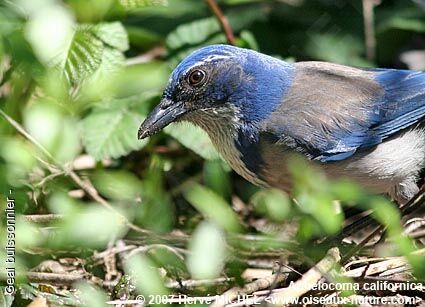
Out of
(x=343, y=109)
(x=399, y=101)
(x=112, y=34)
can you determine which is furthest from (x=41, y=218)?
(x=399, y=101)

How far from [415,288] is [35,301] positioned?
187cm

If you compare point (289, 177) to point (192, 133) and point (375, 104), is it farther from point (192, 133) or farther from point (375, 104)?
point (192, 133)

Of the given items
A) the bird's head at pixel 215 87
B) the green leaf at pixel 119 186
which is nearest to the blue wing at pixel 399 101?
the bird's head at pixel 215 87

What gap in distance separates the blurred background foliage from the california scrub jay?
23 cm

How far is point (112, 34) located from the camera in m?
5.87

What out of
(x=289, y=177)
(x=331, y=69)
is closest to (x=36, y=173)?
(x=289, y=177)

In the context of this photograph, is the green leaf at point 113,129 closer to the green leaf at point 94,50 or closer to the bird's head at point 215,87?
the green leaf at point 94,50

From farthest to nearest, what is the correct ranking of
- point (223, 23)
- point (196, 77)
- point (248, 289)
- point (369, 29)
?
point (369, 29) → point (223, 23) → point (196, 77) → point (248, 289)

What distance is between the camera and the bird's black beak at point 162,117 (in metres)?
5.05

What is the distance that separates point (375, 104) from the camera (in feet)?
17.4

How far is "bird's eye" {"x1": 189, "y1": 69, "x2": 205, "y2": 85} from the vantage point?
504cm

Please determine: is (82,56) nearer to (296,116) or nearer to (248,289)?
(296,116)

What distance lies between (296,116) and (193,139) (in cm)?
102

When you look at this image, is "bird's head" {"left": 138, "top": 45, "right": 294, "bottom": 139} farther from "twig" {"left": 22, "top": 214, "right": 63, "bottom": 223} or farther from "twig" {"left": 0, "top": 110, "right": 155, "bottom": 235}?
"twig" {"left": 22, "top": 214, "right": 63, "bottom": 223}
